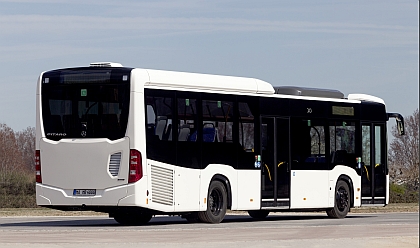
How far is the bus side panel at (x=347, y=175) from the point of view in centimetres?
2862

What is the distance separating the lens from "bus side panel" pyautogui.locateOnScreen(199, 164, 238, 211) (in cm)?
2447

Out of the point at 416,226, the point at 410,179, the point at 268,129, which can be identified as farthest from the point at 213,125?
the point at 410,179

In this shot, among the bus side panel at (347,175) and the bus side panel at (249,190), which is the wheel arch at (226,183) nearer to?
the bus side panel at (249,190)

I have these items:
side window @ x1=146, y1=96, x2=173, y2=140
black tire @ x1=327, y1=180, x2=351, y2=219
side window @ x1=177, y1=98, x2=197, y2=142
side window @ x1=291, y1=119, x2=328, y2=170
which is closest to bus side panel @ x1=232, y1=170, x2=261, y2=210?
side window @ x1=291, y1=119, x2=328, y2=170

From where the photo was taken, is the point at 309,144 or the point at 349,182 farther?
the point at 349,182

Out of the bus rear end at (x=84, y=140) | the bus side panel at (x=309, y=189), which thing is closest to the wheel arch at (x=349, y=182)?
the bus side panel at (x=309, y=189)

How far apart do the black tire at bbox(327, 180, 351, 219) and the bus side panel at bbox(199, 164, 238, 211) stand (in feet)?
14.7

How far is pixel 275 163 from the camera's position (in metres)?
26.9

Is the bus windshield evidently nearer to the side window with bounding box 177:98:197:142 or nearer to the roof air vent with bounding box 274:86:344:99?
the side window with bounding box 177:98:197:142

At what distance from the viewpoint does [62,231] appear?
21016 millimetres

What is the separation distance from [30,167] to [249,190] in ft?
305

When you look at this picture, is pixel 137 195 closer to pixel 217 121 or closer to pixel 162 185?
pixel 162 185

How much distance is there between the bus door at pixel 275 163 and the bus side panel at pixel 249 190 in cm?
20

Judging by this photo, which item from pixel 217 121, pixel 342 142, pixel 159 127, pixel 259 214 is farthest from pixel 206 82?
pixel 259 214
